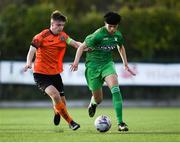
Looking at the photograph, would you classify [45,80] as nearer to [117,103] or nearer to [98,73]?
[98,73]

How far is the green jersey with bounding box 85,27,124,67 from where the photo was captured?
15.1m

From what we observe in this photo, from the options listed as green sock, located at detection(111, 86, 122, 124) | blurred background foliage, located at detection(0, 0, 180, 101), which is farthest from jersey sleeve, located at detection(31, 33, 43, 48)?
blurred background foliage, located at detection(0, 0, 180, 101)

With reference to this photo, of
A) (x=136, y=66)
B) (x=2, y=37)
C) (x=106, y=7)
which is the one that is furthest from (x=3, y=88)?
(x=106, y=7)

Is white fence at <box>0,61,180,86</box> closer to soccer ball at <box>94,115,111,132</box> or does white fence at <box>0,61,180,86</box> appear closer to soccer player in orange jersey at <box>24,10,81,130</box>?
soccer player in orange jersey at <box>24,10,81,130</box>

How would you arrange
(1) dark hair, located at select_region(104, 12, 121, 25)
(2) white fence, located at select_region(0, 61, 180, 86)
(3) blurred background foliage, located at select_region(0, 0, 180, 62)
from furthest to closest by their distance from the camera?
1. (3) blurred background foliage, located at select_region(0, 0, 180, 62)
2. (2) white fence, located at select_region(0, 61, 180, 86)
3. (1) dark hair, located at select_region(104, 12, 121, 25)

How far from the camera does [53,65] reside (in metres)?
15.4

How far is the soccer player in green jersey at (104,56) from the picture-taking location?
1464 centimetres

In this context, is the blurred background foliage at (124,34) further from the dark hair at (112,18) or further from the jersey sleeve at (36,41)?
the dark hair at (112,18)

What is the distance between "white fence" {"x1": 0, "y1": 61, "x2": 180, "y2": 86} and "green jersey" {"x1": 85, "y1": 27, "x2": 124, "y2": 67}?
1515 centimetres

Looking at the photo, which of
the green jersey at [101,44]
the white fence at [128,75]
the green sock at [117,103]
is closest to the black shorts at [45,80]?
the green jersey at [101,44]

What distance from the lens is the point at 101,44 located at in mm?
15227

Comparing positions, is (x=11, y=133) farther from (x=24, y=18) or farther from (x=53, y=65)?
(x=24, y=18)

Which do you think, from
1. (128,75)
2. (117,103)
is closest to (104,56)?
(117,103)

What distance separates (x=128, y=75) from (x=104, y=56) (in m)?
15.6
